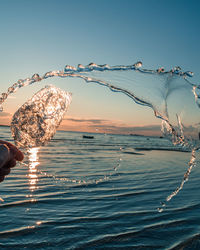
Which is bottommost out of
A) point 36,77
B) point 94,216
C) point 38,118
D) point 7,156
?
point 94,216

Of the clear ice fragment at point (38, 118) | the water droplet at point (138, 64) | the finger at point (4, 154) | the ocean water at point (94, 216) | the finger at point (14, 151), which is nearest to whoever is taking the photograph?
the finger at point (4, 154)

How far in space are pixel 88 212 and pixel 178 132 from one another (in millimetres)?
2479

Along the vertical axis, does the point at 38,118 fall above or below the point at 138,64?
below

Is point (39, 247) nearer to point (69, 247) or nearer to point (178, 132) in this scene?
point (69, 247)

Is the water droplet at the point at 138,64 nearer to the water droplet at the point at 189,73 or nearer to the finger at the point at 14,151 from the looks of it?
the water droplet at the point at 189,73

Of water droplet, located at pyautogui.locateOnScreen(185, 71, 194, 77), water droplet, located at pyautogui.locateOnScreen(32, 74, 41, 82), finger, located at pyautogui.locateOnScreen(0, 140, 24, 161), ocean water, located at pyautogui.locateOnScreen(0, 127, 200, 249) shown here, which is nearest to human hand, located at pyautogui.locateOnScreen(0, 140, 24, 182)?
finger, located at pyautogui.locateOnScreen(0, 140, 24, 161)

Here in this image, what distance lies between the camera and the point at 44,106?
3.37 meters

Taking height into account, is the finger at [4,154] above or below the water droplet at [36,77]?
below

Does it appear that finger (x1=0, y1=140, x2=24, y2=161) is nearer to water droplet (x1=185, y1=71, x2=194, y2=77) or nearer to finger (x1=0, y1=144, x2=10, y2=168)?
finger (x1=0, y1=144, x2=10, y2=168)

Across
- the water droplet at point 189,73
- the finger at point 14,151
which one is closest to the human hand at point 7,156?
the finger at point 14,151

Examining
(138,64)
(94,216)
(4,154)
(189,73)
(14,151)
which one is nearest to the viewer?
(4,154)

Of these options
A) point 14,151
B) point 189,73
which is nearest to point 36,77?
point 14,151

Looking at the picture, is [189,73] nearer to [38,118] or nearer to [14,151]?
[38,118]

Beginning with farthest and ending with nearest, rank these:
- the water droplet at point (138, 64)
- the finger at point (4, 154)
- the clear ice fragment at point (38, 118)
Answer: the clear ice fragment at point (38, 118) → the water droplet at point (138, 64) → the finger at point (4, 154)
